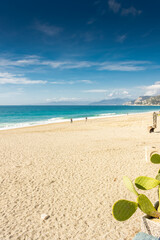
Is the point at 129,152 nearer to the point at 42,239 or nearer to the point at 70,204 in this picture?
the point at 70,204

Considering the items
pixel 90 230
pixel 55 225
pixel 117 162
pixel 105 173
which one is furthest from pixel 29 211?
pixel 117 162

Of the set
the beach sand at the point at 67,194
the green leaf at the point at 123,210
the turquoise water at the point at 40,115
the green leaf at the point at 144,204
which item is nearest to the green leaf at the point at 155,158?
the green leaf at the point at 144,204

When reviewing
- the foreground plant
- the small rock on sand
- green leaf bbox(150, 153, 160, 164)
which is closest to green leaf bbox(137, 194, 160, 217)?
the foreground plant

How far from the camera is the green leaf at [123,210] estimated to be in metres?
2.15

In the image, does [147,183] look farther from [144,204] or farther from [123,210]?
[123,210]

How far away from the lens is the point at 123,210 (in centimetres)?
219

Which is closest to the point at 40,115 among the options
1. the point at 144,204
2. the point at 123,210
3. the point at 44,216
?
the point at 44,216

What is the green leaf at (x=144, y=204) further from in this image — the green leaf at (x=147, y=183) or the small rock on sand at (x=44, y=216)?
the small rock on sand at (x=44, y=216)

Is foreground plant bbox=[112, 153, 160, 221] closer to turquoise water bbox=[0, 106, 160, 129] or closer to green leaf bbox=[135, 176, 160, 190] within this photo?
green leaf bbox=[135, 176, 160, 190]

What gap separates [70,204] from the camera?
5297mm

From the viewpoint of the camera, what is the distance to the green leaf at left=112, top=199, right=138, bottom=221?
2.15m

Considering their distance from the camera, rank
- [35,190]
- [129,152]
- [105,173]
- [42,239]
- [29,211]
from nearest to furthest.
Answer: [42,239] < [29,211] < [35,190] < [105,173] < [129,152]

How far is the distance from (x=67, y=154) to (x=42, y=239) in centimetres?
728

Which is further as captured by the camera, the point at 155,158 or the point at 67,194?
the point at 67,194
